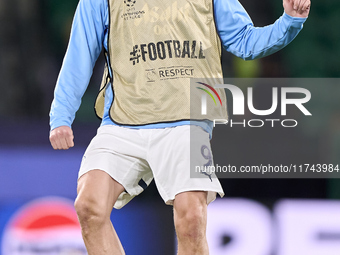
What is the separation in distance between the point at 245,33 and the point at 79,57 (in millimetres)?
749

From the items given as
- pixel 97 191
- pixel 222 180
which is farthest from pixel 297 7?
pixel 222 180

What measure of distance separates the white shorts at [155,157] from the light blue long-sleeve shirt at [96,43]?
62 mm

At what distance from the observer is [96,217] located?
7.30 feet

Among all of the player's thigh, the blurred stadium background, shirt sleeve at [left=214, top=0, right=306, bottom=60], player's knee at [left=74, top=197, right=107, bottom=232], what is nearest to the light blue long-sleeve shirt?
shirt sleeve at [left=214, top=0, right=306, bottom=60]

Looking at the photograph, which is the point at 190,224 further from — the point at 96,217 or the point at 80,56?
the point at 80,56

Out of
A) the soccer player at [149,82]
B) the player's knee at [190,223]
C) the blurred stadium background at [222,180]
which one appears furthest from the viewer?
the blurred stadium background at [222,180]

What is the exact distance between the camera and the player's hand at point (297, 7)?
232 centimetres

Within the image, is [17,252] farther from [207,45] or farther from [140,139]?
[207,45]

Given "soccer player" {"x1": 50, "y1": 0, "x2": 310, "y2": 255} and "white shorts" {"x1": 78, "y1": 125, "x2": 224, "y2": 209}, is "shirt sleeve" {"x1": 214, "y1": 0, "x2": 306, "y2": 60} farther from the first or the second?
"white shorts" {"x1": 78, "y1": 125, "x2": 224, "y2": 209}

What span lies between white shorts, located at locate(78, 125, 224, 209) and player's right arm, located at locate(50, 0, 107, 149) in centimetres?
21

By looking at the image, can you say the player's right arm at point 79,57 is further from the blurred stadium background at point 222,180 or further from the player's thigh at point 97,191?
the blurred stadium background at point 222,180

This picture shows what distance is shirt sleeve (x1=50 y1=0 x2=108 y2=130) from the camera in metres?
2.48

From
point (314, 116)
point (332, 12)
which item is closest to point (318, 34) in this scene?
point (332, 12)

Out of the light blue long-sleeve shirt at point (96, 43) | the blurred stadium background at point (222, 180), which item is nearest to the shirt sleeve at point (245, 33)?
the light blue long-sleeve shirt at point (96, 43)
